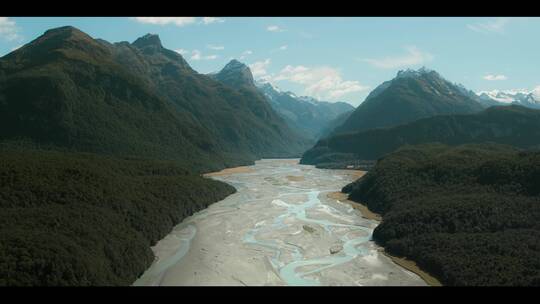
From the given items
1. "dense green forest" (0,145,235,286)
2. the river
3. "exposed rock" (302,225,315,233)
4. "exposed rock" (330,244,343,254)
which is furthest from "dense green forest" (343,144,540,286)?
"dense green forest" (0,145,235,286)

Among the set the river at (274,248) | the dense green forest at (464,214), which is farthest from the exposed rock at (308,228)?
the dense green forest at (464,214)

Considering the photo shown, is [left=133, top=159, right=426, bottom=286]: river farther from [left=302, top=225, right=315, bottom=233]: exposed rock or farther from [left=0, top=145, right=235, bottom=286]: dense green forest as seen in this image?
[left=0, top=145, right=235, bottom=286]: dense green forest

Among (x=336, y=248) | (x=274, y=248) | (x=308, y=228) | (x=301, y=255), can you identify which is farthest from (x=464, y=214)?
(x=274, y=248)

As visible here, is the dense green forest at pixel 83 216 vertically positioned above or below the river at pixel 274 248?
above

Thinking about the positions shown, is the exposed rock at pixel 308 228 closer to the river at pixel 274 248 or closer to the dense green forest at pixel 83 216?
the river at pixel 274 248

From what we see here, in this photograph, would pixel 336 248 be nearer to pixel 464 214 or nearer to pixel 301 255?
pixel 301 255
